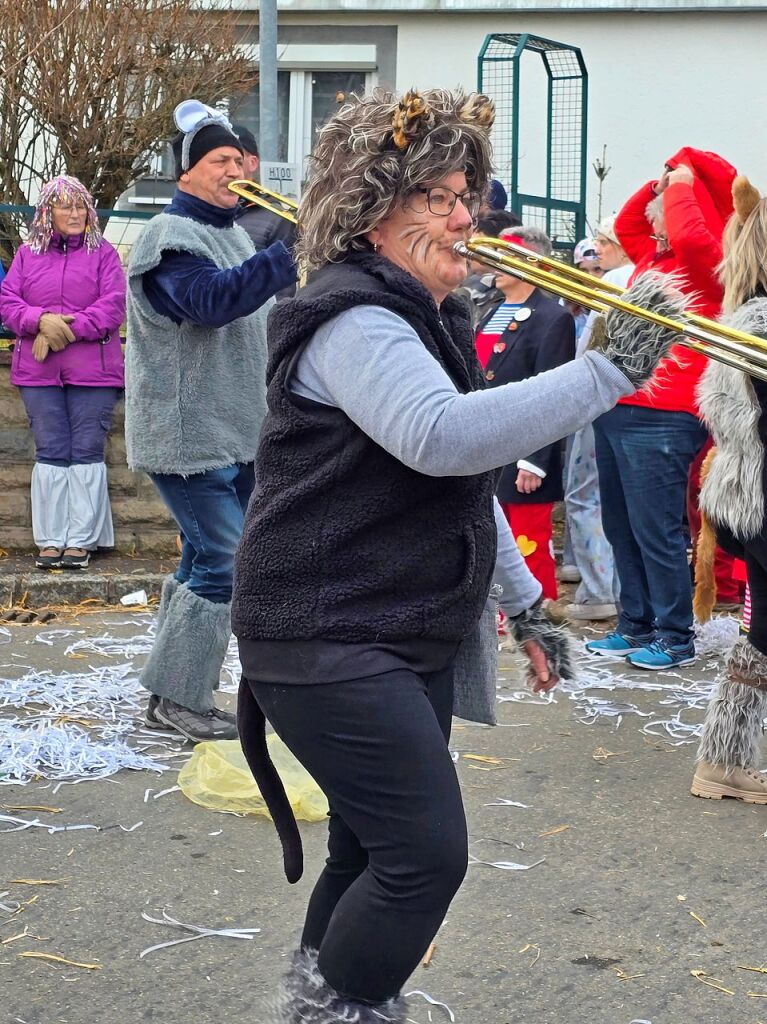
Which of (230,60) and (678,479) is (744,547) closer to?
(678,479)

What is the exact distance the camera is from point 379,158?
2607 millimetres

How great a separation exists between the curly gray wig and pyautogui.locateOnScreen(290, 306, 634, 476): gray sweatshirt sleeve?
23 centimetres

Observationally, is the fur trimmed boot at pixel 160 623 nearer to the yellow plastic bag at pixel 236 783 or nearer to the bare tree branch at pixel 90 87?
the yellow plastic bag at pixel 236 783

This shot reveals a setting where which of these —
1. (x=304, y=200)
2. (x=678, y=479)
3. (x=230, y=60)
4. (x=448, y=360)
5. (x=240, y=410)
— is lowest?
(x=678, y=479)

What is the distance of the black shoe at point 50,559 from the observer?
8.26 meters

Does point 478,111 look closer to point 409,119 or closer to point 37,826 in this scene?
point 409,119

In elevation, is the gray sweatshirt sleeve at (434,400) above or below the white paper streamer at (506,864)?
above

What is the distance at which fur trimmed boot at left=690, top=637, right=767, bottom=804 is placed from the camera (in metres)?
4.60

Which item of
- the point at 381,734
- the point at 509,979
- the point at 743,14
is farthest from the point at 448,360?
the point at 743,14

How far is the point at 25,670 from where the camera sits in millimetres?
6309

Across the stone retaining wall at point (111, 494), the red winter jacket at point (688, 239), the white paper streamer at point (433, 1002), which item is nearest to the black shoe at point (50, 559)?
the stone retaining wall at point (111, 494)

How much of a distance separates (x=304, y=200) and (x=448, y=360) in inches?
17.1

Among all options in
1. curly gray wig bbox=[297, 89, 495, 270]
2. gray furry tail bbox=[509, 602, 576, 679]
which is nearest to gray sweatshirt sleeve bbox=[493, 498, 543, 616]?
gray furry tail bbox=[509, 602, 576, 679]

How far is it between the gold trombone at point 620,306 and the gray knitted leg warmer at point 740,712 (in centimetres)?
187
